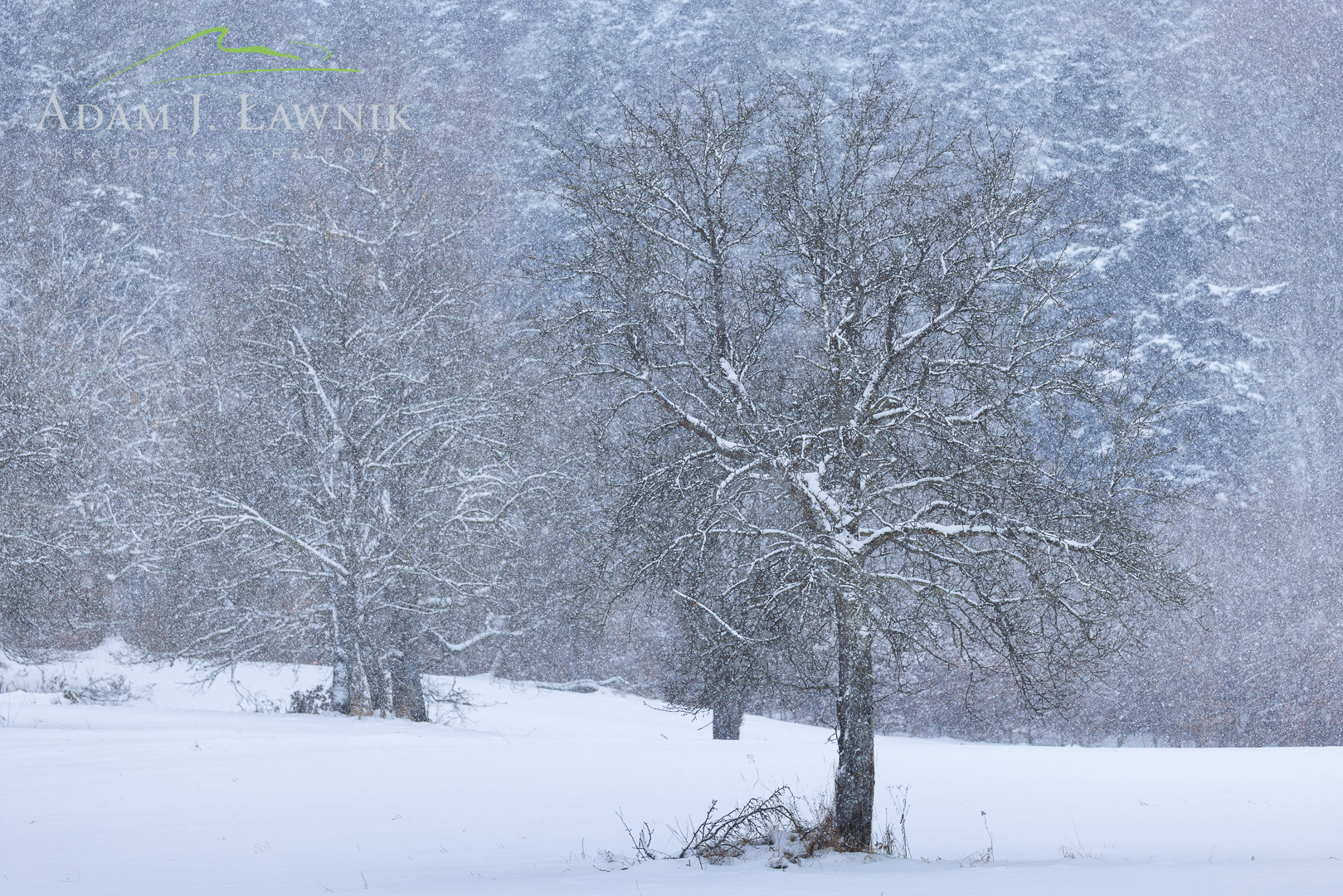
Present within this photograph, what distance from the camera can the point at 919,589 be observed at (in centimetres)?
859

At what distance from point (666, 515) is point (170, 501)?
10.3 m

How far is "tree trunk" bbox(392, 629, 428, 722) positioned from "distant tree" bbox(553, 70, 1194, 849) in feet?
29.1

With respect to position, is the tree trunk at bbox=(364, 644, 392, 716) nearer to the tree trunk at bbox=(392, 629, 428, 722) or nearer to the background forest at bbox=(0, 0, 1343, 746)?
the background forest at bbox=(0, 0, 1343, 746)

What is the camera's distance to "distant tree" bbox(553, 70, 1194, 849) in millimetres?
8516

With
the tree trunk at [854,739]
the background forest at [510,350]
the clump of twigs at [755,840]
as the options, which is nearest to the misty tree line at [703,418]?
the tree trunk at [854,739]

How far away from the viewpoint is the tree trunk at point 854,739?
334 inches

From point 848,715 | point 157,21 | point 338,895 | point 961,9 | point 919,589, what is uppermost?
point 961,9

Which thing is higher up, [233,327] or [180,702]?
[233,327]

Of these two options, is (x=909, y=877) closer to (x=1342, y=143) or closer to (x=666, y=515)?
(x=666, y=515)

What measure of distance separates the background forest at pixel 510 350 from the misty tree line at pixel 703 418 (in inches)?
6.1

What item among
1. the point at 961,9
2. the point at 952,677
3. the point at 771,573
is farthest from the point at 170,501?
the point at 961,9

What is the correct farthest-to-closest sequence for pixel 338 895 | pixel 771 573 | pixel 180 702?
pixel 180 702 → pixel 771 573 → pixel 338 895

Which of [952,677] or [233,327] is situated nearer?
[233,327]

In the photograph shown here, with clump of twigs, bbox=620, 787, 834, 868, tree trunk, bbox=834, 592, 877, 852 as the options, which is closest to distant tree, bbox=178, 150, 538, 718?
clump of twigs, bbox=620, 787, 834, 868
